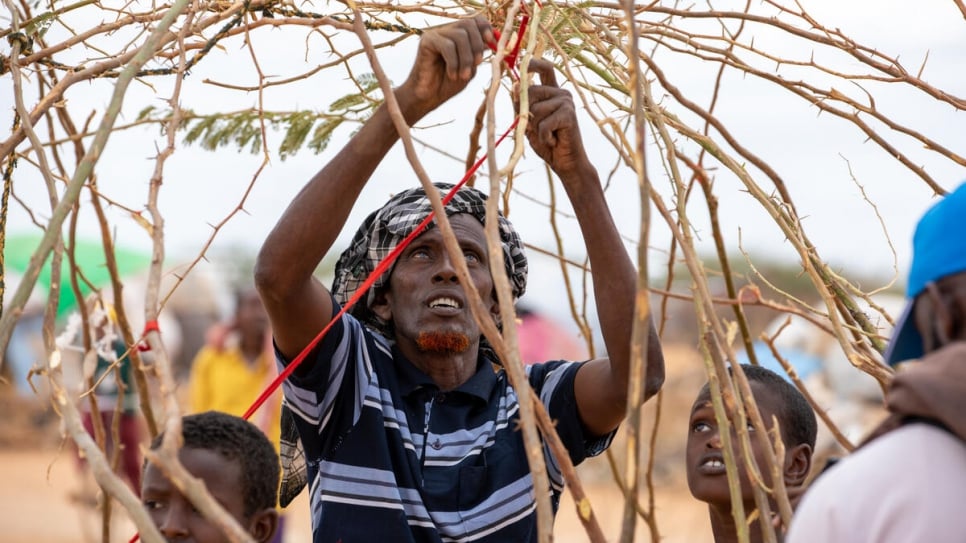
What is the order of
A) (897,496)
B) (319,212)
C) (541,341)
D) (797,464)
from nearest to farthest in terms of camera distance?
(897,496) < (319,212) < (797,464) < (541,341)

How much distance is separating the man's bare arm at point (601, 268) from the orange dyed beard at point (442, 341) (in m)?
0.29

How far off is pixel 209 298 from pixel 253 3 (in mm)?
16040

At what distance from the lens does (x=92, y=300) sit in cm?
292

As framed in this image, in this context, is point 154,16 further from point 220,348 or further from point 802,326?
point 802,326

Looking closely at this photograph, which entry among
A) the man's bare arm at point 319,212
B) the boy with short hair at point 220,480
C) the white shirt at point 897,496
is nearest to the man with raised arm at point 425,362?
the man's bare arm at point 319,212

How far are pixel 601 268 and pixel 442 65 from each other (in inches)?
23.6

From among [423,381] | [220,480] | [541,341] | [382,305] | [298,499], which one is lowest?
[298,499]

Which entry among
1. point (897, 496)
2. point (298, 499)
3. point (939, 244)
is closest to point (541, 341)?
point (298, 499)

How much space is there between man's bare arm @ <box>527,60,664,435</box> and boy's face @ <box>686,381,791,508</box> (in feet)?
1.07

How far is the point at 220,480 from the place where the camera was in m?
2.35

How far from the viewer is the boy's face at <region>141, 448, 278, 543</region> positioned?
225cm

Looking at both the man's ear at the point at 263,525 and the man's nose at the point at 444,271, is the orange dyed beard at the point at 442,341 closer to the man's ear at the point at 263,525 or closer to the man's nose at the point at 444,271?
the man's nose at the point at 444,271

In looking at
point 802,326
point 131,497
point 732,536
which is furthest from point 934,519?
point 802,326

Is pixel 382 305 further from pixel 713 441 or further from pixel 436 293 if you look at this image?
pixel 713 441
